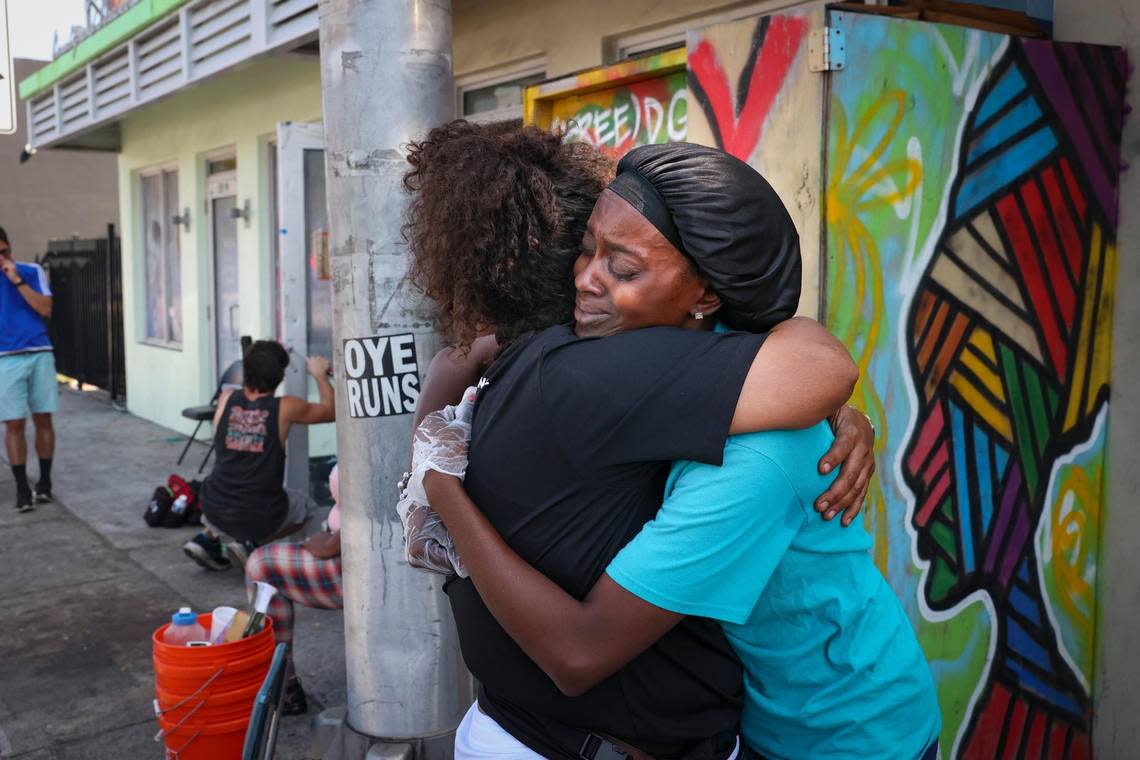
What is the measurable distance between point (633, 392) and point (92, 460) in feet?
28.6

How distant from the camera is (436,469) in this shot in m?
1.45

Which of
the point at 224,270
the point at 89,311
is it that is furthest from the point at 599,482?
the point at 89,311

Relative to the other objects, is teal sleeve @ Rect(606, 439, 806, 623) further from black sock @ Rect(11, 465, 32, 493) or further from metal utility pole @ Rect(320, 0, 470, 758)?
black sock @ Rect(11, 465, 32, 493)

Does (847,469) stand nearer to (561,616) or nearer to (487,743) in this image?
(561,616)

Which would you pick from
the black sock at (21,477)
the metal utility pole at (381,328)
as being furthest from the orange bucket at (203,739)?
the black sock at (21,477)

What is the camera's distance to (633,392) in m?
1.30

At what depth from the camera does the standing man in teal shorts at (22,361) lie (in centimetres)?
697

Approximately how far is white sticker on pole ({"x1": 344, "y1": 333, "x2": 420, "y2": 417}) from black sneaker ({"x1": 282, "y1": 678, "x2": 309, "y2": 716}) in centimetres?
165

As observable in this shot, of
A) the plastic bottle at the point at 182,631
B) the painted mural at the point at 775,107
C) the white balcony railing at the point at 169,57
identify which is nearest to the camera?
the painted mural at the point at 775,107

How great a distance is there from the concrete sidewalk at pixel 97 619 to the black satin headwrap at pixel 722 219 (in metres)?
2.96

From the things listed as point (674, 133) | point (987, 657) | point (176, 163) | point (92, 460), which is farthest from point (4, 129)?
point (176, 163)

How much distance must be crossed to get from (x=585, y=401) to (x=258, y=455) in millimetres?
4082

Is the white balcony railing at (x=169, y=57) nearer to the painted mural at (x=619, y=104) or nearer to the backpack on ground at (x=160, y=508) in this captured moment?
the backpack on ground at (x=160, y=508)

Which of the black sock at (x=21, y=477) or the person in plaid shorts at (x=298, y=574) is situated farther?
the black sock at (x=21, y=477)
